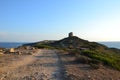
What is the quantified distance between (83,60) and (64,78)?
8772 mm

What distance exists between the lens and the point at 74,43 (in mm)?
89188

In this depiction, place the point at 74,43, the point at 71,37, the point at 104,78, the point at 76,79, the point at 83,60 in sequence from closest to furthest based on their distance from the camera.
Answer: the point at 76,79 → the point at 104,78 → the point at 83,60 → the point at 74,43 → the point at 71,37

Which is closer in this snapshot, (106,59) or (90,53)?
(106,59)

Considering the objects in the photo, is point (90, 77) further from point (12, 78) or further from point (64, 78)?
point (12, 78)

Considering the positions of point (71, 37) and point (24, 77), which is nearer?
point (24, 77)

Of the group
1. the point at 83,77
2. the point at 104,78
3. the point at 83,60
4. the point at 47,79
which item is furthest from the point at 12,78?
the point at 83,60

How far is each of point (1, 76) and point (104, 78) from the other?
6047 millimetres

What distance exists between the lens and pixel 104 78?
15109 mm

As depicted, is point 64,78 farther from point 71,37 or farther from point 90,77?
point 71,37

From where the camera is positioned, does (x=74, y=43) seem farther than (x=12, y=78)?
Yes

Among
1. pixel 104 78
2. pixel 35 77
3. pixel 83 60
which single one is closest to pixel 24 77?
pixel 35 77

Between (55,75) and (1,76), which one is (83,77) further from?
(1,76)

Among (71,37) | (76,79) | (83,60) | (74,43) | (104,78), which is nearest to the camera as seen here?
(76,79)

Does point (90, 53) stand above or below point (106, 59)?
above
